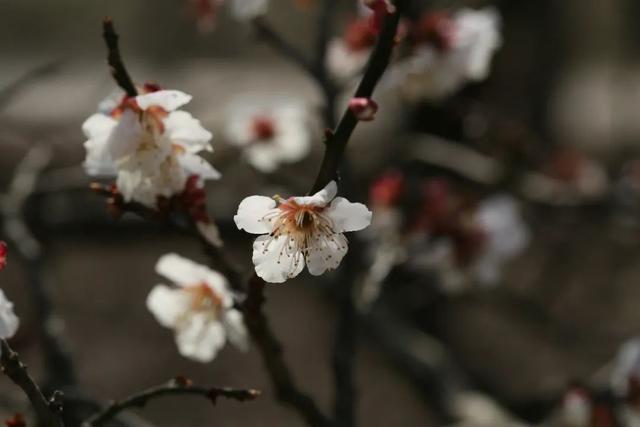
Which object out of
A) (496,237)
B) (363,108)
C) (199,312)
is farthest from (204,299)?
(496,237)

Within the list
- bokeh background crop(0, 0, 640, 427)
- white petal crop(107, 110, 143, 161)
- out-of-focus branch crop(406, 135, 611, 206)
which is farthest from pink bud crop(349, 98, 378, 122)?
bokeh background crop(0, 0, 640, 427)

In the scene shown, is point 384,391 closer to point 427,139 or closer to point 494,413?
point 427,139

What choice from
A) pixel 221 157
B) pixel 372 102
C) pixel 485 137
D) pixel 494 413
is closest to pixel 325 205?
pixel 372 102

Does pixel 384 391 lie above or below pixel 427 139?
below

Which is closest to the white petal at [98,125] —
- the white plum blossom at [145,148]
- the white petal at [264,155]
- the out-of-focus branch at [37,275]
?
the white plum blossom at [145,148]

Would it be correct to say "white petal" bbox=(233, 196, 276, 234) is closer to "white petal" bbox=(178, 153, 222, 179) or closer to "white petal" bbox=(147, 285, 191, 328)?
"white petal" bbox=(178, 153, 222, 179)

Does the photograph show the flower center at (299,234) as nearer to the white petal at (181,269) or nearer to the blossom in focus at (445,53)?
the white petal at (181,269)
